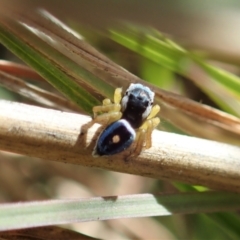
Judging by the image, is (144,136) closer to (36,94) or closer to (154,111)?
(154,111)

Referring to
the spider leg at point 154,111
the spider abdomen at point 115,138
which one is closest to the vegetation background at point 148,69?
the spider leg at point 154,111

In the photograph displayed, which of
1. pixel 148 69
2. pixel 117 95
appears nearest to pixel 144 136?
pixel 117 95

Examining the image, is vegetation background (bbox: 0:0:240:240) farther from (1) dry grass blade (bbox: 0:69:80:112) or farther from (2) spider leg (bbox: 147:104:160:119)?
(1) dry grass blade (bbox: 0:69:80:112)

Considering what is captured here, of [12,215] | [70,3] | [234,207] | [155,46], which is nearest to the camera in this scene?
[70,3]

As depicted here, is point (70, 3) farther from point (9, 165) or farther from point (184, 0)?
point (9, 165)

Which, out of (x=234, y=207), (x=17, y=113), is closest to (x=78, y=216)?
(x=17, y=113)

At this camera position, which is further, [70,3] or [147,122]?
[147,122]
